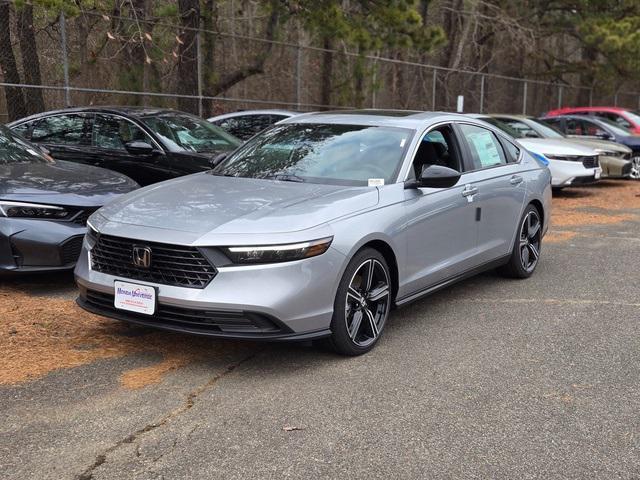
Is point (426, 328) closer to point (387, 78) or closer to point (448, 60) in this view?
point (387, 78)

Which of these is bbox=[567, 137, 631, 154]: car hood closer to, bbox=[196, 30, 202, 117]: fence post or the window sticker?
bbox=[196, 30, 202, 117]: fence post

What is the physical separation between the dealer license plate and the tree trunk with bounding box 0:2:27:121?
9026 mm

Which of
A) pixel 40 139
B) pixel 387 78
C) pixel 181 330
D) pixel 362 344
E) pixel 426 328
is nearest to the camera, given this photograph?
pixel 181 330

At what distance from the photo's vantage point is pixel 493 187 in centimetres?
625

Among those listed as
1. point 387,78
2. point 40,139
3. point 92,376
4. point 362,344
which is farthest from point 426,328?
point 387,78

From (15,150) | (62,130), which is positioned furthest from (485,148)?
(62,130)

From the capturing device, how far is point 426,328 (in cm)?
538

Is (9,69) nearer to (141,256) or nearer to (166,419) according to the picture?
(141,256)

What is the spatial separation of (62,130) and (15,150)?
1.83 m

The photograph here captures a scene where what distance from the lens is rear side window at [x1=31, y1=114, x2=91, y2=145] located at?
A: 877 cm

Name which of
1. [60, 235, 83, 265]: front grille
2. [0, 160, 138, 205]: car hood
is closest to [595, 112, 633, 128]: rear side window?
[0, 160, 138, 205]: car hood

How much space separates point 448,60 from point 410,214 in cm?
1927

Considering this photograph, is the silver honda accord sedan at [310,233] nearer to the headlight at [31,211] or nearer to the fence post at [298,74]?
the headlight at [31,211]

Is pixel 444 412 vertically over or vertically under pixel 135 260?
under
